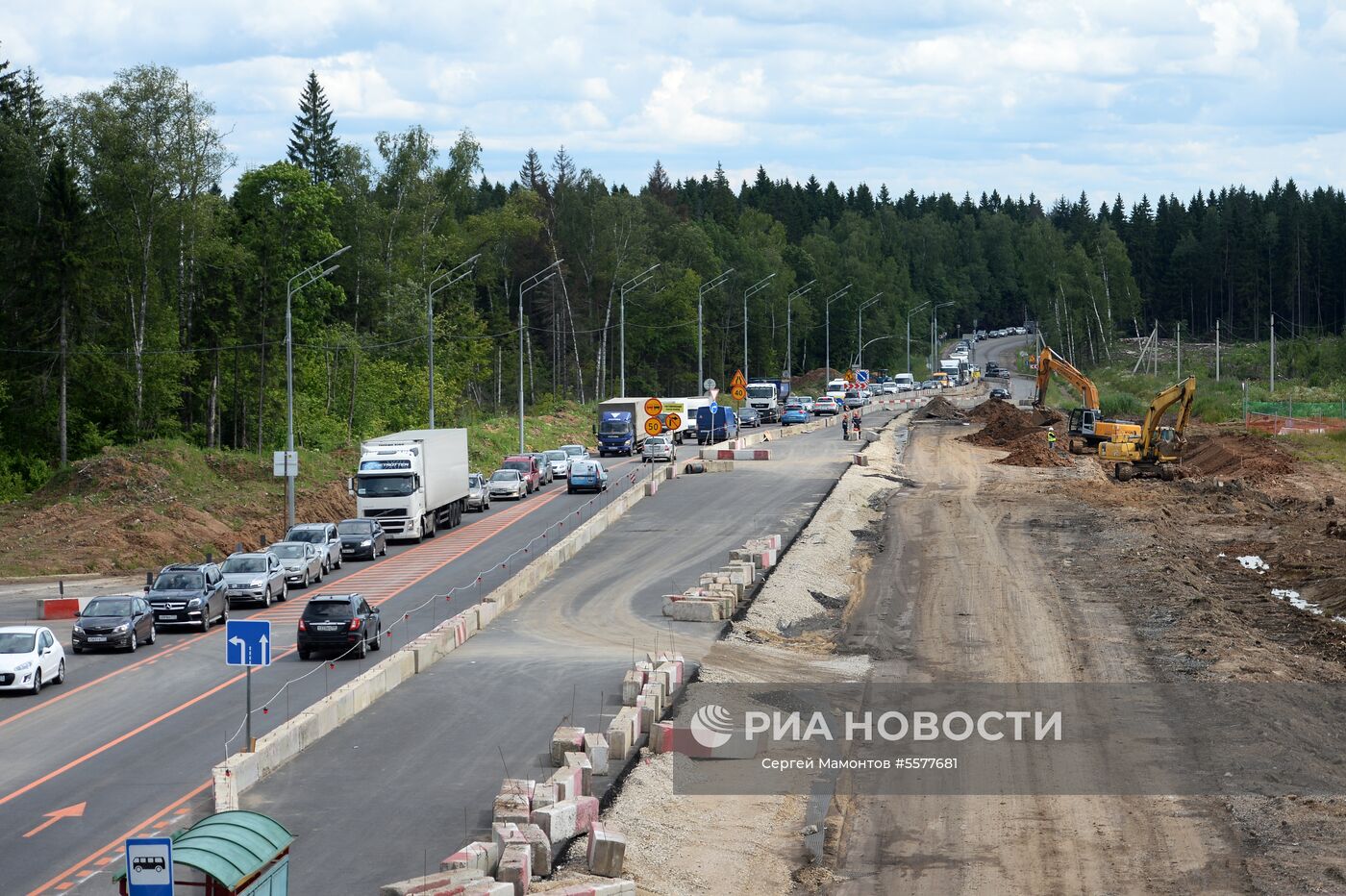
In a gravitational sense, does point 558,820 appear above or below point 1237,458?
below

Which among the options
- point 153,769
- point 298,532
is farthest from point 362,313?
point 153,769

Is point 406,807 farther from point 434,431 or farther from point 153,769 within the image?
point 434,431

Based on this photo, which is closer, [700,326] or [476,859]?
[476,859]

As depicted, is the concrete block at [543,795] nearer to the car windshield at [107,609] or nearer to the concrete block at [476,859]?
the concrete block at [476,859]

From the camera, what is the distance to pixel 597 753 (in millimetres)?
23703

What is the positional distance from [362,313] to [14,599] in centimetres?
6238

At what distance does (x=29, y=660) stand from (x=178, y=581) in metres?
8.03

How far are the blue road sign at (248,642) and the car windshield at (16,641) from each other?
912 centimetres

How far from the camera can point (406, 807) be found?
2220 centimetres

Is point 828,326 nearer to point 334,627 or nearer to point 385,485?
point 385,485

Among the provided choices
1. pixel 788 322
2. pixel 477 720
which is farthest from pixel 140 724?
pixel 788 322

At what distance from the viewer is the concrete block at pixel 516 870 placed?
18172 mm

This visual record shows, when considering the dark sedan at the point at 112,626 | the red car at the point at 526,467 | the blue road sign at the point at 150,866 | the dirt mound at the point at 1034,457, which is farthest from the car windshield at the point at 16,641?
the dirt mound at the point at 1034,457

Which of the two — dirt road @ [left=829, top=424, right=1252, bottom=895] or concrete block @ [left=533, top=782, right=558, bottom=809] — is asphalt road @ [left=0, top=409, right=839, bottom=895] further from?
dirt road @ [left=829, top=424, right=1252, bottom=895]
